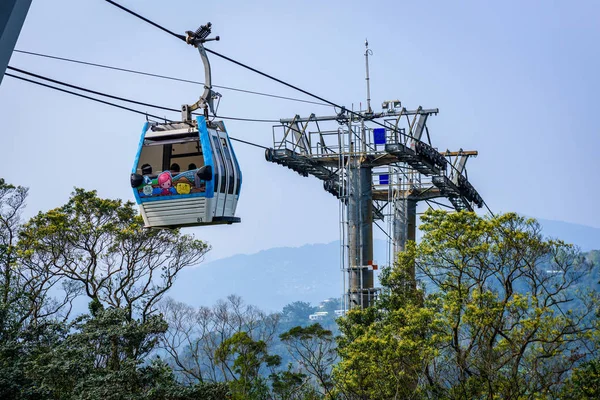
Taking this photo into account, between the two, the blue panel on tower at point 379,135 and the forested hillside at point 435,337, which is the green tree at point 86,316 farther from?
the blue panel on tower at point 379,135

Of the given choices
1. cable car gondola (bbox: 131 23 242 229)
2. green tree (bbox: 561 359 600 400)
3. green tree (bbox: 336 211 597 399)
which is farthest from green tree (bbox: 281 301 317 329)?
cable car gondola (bbox: 131 23 242 229)

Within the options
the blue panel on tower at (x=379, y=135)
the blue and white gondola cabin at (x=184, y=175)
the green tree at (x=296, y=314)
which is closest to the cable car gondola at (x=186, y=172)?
the blue and white gondola cabin at (x=184, y=175)

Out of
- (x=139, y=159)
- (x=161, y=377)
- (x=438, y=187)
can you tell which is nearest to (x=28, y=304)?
(x=161, y=377)

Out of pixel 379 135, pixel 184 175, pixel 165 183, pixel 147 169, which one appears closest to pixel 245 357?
pixel 379 135

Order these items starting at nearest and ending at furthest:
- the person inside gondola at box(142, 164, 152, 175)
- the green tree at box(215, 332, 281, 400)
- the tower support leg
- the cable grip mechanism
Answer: the cable grip mechanism → the person inside gondola at box(142, 164, 152, 175) → the tower support leg → the green tree at box(215, 332, 281, 400)

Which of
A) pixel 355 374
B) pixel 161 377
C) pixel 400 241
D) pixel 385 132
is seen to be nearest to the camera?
pixel 355 374

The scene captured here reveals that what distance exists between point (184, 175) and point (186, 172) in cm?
5

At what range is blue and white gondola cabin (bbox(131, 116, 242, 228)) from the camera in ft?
33.6

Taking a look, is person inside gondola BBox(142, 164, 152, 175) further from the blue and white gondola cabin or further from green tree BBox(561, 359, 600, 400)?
green tree BBox(561, 359, 600, 400)

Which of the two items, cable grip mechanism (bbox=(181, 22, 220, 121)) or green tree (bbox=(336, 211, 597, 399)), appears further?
green tree (bbox=(336, 211, 597, 399))

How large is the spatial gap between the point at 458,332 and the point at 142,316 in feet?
46.5

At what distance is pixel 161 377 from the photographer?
21.6m

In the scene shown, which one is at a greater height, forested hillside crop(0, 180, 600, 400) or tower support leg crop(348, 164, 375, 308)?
tower support leg crop(348, 164, 375, 308)

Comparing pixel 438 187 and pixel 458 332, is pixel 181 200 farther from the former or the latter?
pixel 438 187
